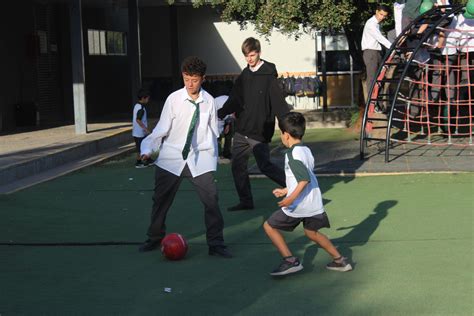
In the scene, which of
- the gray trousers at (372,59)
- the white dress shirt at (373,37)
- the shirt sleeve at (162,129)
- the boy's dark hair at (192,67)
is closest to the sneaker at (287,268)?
the shirt sleeve at (162,129)

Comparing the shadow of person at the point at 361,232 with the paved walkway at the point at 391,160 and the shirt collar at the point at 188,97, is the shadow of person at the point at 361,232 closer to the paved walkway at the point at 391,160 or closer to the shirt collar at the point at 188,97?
the shirt collar at the point at 188,97

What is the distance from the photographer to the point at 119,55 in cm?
2777

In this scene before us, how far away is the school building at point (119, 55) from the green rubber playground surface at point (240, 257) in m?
9.83

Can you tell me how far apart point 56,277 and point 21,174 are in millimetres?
6034

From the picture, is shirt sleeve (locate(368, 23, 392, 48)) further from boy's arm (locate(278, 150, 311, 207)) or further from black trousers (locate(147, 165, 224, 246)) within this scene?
boy's arm (locate(278, 150, 311, 207))

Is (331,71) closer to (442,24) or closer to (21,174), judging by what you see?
(442,24)

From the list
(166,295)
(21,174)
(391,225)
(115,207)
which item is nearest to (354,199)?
(391,225)

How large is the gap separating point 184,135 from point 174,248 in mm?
1002

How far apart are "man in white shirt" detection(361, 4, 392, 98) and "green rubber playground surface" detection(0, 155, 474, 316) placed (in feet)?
13.8

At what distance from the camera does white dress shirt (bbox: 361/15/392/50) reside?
48.2ft

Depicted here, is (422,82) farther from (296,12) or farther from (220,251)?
(220,251)

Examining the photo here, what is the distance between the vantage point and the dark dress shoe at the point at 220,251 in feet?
24.5

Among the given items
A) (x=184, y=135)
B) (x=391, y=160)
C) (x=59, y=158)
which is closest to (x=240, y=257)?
(x=184, y=135)

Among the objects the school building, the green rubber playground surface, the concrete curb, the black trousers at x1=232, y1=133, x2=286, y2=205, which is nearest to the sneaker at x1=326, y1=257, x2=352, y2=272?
the green rubber playground surface
